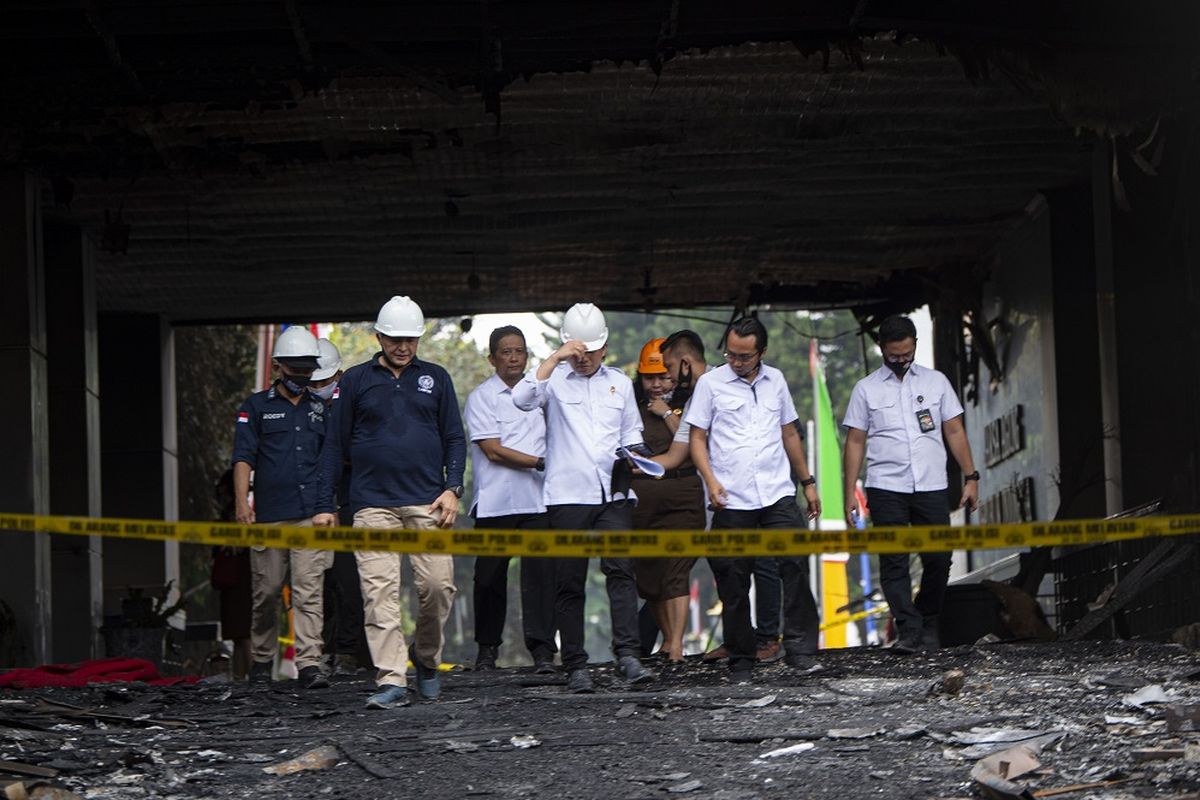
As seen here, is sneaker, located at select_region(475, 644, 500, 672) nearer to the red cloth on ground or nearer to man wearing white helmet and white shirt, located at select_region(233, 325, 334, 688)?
man wearing white helmet and white shirt, located at select_region(233, 325, 334, 688)

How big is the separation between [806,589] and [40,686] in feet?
14.9

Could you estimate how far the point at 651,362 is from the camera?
40.4 feet

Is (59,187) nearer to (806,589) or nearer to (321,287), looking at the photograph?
(321,287)

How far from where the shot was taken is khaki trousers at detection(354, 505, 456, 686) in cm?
943

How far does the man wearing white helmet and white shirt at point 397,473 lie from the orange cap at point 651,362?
2.49 metres

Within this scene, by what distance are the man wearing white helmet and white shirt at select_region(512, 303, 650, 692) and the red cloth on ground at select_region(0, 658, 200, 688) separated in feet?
9.32

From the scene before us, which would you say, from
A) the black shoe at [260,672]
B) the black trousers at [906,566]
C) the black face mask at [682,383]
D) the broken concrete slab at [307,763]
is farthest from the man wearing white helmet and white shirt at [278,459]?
the black trousers at [906,566]

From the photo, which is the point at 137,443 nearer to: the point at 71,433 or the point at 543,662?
the point at 71,433

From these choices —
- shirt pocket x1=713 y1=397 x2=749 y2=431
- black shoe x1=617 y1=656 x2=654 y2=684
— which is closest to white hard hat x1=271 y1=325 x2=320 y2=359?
shirt pocket x1=713 y1=397 x2=749 y2=431

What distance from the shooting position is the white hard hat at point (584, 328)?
1055 cm

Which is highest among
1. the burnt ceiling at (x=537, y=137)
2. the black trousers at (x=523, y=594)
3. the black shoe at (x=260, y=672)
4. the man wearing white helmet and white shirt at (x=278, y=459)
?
the burnt ceiling at (x=537, y=137)

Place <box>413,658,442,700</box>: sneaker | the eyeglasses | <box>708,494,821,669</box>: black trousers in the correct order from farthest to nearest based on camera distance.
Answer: the eyeglasses < <box>708,494,821,669</box>: black trousers < <box>413,658,442,700</box>: sneaker

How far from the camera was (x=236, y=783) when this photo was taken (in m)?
7.54

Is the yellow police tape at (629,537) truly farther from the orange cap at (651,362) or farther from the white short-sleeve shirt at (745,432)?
the orange cap at (651,362)
